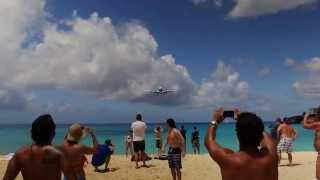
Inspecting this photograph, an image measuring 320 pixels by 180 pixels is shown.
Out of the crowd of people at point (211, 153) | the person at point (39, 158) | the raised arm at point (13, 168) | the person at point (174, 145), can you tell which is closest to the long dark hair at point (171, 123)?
the person at point (174, 145)

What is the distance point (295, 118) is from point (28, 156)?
11.5 feet

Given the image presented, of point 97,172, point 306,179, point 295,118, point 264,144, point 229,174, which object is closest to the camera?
point 229,174

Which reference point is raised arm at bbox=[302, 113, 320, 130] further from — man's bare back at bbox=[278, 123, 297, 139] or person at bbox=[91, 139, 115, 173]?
person at bbox=[91, 139, 115, 173]

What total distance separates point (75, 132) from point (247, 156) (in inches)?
140

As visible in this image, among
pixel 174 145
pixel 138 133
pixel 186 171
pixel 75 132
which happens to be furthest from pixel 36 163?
pixel 186 171

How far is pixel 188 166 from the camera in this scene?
16.3 meters

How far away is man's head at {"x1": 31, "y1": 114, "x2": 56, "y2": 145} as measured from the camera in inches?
177

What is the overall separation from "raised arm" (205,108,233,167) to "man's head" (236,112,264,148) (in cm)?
14

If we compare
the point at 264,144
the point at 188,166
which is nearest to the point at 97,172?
the point at 188,166

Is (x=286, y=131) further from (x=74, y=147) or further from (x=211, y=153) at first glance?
(x=211, y=153)

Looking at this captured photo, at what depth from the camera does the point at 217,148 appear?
3.67 m

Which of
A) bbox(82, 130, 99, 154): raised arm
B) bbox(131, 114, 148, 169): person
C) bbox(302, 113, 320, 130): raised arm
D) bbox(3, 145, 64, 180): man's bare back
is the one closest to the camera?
bbox(3, 145, 64, 180): man's bare back

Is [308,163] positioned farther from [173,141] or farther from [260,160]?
[260,160]

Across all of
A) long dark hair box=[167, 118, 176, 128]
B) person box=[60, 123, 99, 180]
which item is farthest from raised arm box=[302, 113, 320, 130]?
long dark hair box=[167, 118, 176, 128]
